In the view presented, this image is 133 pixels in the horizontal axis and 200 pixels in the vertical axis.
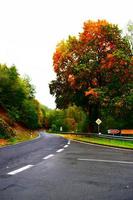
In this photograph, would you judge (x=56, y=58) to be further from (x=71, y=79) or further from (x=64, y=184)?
(x=64, y=184)

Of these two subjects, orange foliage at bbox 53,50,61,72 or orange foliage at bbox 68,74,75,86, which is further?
orange foliage at bbox 53,50,61,72

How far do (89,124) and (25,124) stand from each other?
27481 mm

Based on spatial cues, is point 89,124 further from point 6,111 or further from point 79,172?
point 79,172

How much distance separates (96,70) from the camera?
45.9 metres

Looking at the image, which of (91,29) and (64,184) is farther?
(91,29)

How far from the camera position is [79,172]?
10812mm

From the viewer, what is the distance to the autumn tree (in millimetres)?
43562

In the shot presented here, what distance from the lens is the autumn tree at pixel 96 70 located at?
43.6 m

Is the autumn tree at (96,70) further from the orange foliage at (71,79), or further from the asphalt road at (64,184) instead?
the asphalt road at (64,184)

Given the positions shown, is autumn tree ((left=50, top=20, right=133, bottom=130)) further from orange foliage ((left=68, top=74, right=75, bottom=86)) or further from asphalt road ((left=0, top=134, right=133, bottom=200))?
asphalt road ((left=0, top=134, right=133, bottom=200))

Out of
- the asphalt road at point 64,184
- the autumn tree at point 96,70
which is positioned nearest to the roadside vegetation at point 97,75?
the autumn tree at point 96,70

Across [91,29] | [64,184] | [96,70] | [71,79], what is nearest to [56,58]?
[71,79]

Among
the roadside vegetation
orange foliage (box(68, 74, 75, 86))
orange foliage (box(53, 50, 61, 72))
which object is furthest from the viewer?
orange foliage (box(53, 50, 61, 72))

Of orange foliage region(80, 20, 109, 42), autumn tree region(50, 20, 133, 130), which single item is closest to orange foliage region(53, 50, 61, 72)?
autumn tree region(50, 20, 133, 130)
